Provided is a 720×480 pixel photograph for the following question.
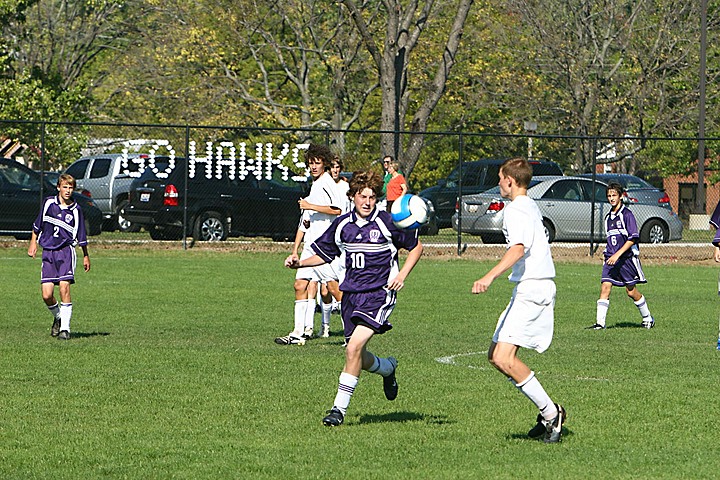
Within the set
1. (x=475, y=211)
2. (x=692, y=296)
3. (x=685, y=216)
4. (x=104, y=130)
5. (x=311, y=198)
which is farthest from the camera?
(x=104, y=130)

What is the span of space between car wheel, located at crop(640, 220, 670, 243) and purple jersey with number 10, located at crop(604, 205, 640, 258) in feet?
46.0

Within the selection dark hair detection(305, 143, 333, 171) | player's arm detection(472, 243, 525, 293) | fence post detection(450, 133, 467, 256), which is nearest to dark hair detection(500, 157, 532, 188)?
player's arm detection(472, 243, 525, 293)

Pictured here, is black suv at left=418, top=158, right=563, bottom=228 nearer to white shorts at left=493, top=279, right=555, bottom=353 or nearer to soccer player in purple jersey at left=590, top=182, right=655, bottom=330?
soccer player in purple jersey at left=590, top=182, right=655, bottom=330

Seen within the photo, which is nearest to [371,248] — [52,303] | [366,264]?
[366,264]

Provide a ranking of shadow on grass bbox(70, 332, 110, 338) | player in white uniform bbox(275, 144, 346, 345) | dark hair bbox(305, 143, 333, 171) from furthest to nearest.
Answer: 1. shadow on grass bbox(70, 332, 110, 338)
2. player in white uniform bbox(275, 144, 346, 345)
3. dark hair bbox(305, 143, 333, 171)

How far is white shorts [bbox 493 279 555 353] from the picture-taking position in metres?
7.72

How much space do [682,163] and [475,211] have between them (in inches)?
587

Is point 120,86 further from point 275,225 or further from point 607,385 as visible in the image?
point 607,385

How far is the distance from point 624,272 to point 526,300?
Answer: 7.80m

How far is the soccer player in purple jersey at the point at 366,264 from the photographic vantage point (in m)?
8.44

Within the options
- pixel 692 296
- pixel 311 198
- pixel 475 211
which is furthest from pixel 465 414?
pixel 475 211

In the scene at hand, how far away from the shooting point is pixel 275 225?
1081 inches

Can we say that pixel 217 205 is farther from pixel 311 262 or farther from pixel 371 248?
pixel 371 248

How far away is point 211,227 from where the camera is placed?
2736 centimetres
